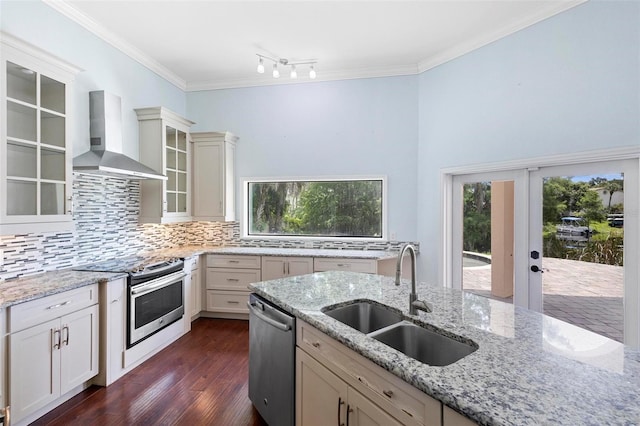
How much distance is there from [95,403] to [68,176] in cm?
174

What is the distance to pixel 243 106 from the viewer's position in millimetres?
4504

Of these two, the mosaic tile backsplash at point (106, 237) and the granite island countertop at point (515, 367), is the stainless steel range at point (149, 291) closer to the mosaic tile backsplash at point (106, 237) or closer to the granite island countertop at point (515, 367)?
the mosaic tile backsplash at point (106, 237)

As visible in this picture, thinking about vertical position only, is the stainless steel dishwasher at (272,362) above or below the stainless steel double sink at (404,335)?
below

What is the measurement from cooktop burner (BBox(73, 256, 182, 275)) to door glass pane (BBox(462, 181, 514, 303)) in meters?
3.24

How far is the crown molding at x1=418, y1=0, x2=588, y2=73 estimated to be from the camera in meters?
2.73

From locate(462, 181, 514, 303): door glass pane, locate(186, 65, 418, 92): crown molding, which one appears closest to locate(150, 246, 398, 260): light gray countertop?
locate(462, 181, 514, 303): door glass pane

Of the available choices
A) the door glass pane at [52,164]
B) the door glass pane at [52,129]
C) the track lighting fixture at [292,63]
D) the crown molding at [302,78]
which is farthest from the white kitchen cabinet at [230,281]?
the crown molding at [302,78]

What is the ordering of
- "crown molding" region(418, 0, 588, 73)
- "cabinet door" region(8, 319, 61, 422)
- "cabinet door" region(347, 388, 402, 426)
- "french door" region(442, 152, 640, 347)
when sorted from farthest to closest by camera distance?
1. "crown molding" region(418, 0, 588, 73)
2. "french door" region(442, 152, 640, 347)
3. "cabinet door" region(8, 319, 61, 422)
4. "cabinet door" region(347, 388, 402, 426)

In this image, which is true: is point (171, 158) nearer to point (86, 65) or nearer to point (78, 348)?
point (86, 65)

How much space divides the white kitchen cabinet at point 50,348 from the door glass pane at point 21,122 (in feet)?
3.77

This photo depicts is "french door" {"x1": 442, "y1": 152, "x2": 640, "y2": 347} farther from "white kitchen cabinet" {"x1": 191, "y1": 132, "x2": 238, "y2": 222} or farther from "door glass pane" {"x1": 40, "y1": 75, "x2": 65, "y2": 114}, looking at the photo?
"door glass pane" {"x1": 40, "y1": 75, "x2": 65, "y2": 114}

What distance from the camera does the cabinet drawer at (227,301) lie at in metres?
3.97

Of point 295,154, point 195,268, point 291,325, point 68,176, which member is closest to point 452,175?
point 295,154

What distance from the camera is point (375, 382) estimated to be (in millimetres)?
1192
